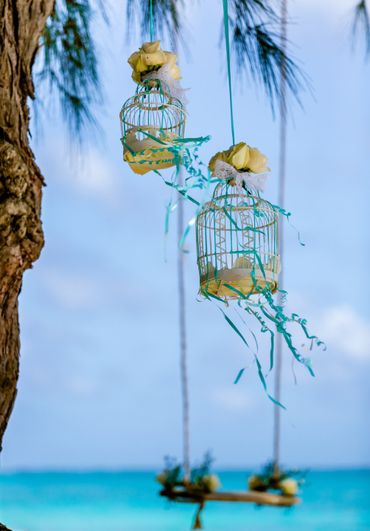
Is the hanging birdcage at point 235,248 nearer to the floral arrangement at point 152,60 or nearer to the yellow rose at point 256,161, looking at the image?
the yellow rose at point 256,161

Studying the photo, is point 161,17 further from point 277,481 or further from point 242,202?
point 277,481

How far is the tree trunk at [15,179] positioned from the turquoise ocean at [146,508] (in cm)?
825

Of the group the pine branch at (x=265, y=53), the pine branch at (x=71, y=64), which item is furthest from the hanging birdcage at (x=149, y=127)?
the pine branch at (x=71, y=64)

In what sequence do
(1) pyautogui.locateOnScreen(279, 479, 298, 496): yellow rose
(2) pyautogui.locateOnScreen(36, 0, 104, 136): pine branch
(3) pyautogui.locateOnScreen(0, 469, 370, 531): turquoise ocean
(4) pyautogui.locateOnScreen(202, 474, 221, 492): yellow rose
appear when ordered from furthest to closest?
(3) pyautogui.locateOnScreen(0, 469, 370, 531): turquoise ocean, (1) pyautogui.locateOnScreen(279, 479, 298, 496): yellow rose, (4) pyautogui.locateOnScreen(202, 474, 221, 492): yellow rose, (2) pyautogui.locateOnScreen(36, 0, 104, 136): pine branch

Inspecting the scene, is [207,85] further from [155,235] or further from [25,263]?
[155,235]

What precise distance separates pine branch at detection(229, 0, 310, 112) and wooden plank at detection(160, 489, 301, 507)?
1457 mm

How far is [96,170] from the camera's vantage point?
11953 mm

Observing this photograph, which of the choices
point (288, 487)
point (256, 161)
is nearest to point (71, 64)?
point (256, 161)

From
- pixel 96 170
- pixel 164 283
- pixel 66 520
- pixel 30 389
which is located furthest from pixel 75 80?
pixel 164 283

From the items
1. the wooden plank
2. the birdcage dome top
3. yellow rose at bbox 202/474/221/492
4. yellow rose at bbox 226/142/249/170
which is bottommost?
the wooden plank

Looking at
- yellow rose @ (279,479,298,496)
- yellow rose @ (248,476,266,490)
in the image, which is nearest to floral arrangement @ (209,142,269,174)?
yellow rose @ (279,479,298,496)

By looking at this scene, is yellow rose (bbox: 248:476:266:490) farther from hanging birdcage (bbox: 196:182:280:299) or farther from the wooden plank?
hanging birdcage (bbox: 196:182:280:299)

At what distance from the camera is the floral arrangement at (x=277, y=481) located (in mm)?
3193

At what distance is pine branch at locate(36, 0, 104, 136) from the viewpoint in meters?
2.61
